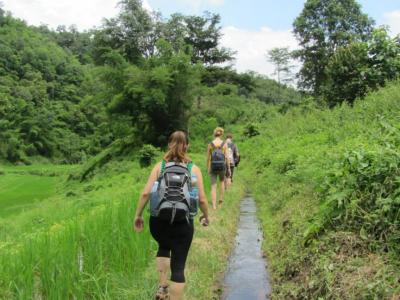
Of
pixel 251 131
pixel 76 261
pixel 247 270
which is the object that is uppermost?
pixel 251 131

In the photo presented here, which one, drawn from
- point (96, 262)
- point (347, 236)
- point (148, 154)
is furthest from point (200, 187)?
point (148, 154)

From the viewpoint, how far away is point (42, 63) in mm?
83188

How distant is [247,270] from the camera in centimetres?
626

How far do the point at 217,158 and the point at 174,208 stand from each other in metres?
5.23

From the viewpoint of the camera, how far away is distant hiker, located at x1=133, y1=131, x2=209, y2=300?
416cm

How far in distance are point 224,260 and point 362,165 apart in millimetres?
2514

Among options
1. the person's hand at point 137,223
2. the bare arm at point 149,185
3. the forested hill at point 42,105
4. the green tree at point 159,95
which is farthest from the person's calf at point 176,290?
the forested hill at point 42,105

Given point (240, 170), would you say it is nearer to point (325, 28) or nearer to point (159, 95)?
point (159, 95)

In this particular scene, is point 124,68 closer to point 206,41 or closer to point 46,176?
point 206,41

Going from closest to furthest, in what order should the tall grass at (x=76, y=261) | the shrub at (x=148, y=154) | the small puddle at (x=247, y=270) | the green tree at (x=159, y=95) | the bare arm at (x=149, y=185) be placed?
the tall grass at (x=76, y=261)
the bare arm at (x=149, y=185)
the small puddle at (x=247, y=270)
the shrub at (x=148, y=154)
the green tree at (x=159, y=95)

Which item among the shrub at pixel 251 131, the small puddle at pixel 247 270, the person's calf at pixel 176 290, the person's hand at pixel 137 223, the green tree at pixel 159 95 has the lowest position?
the small puddle at pixel 247 270

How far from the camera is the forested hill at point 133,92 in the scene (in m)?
27.0

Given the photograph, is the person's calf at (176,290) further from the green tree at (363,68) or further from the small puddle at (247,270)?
the green tree at (363,68)

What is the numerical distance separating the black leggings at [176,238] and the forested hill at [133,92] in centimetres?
2170
